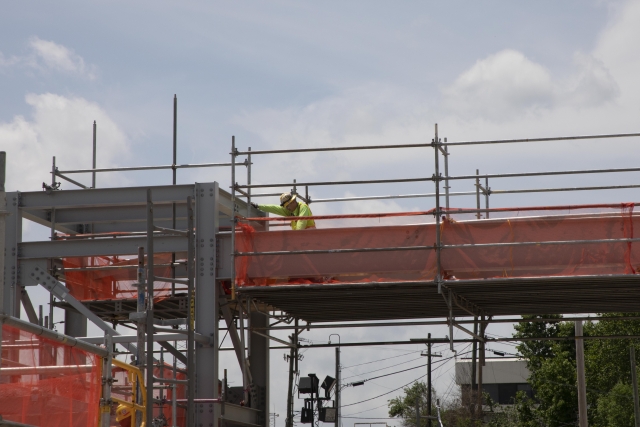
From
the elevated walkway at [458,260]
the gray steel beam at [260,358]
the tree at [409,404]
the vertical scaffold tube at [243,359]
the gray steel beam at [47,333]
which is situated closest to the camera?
the gray steel beam at [47,333]

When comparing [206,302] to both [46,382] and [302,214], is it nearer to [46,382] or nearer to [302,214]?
[302,214]

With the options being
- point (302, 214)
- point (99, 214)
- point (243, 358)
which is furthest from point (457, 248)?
point (99, 214)

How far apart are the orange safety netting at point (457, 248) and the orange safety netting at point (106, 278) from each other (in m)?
2.19

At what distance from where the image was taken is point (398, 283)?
1340 centimetres

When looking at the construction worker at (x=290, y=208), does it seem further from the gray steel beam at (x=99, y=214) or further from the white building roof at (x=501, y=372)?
the white building roof at (x=501, y=372)

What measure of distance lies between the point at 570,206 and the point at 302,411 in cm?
1402

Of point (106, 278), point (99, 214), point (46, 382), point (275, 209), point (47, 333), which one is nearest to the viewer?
point (47, 333)

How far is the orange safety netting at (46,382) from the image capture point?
22.8 feet

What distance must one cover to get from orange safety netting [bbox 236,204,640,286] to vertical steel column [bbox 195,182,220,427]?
1.48 feet

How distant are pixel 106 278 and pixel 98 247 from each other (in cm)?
175

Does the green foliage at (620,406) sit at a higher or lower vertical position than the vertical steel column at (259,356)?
lower

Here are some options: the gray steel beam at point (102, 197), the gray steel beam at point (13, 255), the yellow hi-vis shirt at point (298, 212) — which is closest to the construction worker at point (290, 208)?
the yellow hi-vis shirt at point (298, 212)

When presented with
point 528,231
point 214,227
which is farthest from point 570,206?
point 214,227

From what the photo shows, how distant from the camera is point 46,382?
739cm
